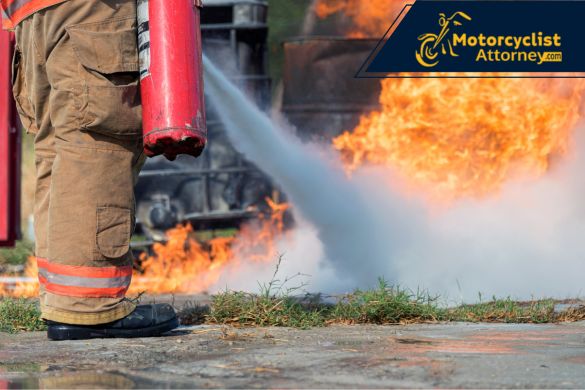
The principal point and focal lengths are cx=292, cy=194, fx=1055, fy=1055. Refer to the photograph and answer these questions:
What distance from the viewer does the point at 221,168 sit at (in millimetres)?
7645

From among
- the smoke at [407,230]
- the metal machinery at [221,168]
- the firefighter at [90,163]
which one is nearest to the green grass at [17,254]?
the metal machinery at [221,168]

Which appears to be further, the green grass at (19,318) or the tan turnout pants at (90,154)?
the green grass at (19,318)

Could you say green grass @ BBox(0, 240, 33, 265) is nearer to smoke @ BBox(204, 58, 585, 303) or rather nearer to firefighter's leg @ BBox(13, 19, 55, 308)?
smoke @ BBox(204, 58, 585, 303)

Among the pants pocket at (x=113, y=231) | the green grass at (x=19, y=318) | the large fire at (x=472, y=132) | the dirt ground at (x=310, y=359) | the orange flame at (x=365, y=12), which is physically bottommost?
the dirt ground at (x=310, y=359)

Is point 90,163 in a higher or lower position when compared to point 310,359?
higher

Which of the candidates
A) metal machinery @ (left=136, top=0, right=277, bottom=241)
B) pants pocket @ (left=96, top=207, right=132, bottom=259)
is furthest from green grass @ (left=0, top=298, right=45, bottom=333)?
metal machinery @ (left=136, top=0, right=277, bottom=241)

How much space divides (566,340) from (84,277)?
62.4 inches

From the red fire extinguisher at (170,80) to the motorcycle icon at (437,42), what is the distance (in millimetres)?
3889

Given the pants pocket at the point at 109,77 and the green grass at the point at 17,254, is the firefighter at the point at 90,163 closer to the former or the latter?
the pants pocket at the point at 109,77

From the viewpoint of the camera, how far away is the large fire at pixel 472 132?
259 inches

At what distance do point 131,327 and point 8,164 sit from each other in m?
3.59

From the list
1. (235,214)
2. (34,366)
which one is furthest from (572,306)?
(235,214)

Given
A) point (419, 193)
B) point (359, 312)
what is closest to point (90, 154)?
point (359, 312)

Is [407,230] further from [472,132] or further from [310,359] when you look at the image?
[310,359]
